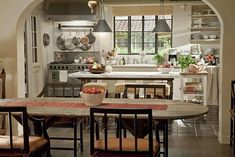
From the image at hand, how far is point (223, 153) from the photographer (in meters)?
4.82

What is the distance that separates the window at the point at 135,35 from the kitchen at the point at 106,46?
0.08m

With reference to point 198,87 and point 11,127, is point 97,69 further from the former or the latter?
point 11,127

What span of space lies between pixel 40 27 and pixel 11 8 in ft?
11.1

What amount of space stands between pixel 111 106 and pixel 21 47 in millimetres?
2270

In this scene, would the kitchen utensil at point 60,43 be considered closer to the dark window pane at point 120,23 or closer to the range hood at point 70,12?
the range hood at point 70,12

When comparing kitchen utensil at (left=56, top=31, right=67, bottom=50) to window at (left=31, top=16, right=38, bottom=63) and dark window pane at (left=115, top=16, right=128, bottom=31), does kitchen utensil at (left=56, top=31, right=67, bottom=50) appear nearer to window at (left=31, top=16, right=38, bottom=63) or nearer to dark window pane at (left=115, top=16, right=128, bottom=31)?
window at (left=31, top=16, right=38, bottom=63)

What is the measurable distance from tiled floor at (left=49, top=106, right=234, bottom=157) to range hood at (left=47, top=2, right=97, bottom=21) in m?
3.80

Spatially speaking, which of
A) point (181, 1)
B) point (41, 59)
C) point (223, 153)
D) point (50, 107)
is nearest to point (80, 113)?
point (50, 107)

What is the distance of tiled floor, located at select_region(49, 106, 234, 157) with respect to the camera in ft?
15.9

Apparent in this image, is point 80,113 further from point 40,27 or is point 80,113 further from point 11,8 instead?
point 40,27

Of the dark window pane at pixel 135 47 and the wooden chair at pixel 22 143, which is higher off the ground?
the dark window pane at pixel 135 47

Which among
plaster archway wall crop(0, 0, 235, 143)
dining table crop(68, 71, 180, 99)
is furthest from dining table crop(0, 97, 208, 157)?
dining table crop(68, 71, 180, 99)

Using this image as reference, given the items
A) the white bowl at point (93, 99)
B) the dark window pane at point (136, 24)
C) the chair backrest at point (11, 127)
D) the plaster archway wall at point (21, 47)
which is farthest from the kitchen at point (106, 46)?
the chair backrest at point (11, 127)

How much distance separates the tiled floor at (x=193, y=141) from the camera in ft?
15.9
